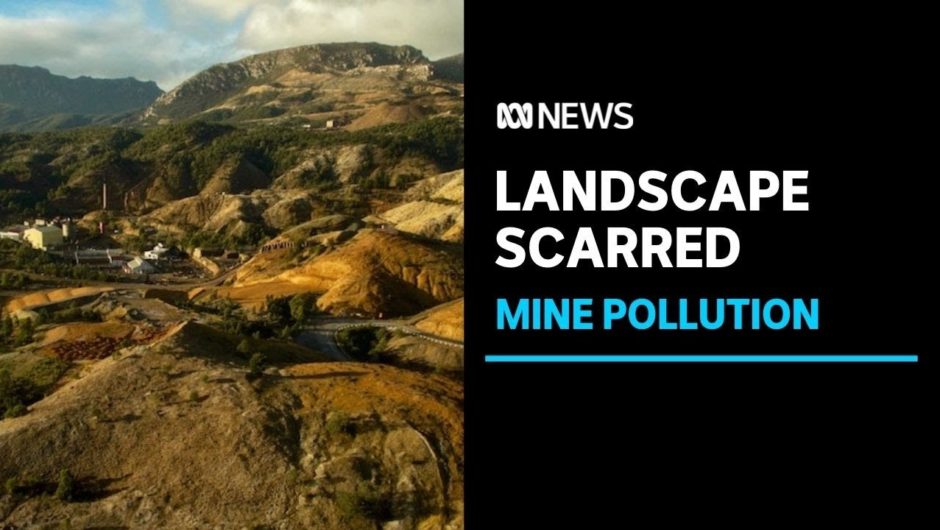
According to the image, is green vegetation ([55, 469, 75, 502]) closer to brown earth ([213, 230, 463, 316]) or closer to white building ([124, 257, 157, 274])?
brown earth ([213, 230, 463, 316])

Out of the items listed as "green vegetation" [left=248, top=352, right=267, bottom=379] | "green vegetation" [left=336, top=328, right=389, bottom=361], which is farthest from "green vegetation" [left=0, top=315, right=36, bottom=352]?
"green vegetation" [left=336, top=328, right=389, bottom=361]

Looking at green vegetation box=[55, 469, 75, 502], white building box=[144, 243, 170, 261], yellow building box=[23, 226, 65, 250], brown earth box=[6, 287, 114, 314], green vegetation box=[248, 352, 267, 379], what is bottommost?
green vegetation box=[55, 469, 75, 502]

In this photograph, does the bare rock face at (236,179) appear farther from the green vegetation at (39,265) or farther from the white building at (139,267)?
the white building at (139,267)

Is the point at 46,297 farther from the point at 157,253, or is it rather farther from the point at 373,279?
the point at 157,253

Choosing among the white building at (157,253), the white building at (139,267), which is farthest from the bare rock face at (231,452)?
the white building at (157,253)

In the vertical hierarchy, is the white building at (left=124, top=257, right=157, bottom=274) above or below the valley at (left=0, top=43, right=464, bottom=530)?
above
